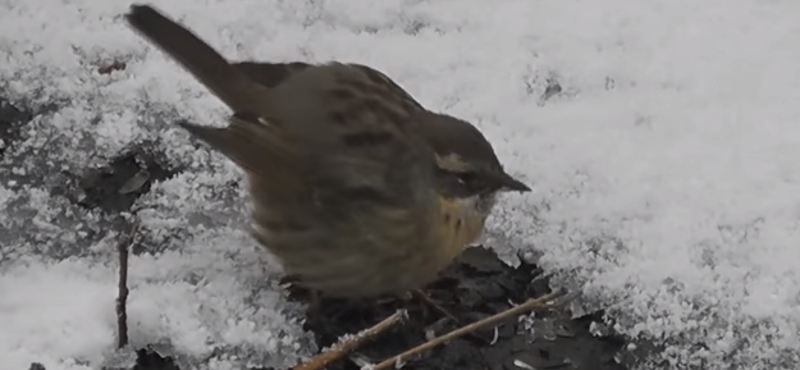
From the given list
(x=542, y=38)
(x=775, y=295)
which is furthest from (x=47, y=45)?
(x=775, y=295)

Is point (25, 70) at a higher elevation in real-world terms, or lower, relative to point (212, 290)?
higher

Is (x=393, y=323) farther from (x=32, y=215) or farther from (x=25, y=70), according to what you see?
(x=25, y=70)

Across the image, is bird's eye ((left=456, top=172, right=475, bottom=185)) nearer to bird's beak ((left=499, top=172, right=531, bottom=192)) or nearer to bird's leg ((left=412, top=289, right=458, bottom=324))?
bird's beak ((left=499, top=172, right=531, bottom=192))

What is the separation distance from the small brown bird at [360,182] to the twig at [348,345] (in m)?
0.10

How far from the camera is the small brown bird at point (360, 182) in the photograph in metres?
3.37

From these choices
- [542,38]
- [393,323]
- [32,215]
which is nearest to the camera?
[393,323]

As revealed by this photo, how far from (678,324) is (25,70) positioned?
188 centimetres

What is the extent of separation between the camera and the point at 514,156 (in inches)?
155

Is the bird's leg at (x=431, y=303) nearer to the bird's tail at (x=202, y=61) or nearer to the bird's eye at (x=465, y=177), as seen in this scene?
the bird's eye at (x=465, y=177)

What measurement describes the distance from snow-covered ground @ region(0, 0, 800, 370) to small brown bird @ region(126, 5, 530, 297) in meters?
0.18

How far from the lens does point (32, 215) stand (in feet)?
12.0

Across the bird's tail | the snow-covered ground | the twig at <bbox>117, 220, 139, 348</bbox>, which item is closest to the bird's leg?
the snow-covered ground

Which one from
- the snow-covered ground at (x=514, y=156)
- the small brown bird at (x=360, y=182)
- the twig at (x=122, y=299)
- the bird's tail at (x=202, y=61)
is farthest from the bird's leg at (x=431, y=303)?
the twig at (x=122, y=299)

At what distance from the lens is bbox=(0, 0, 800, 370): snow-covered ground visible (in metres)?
3.42
